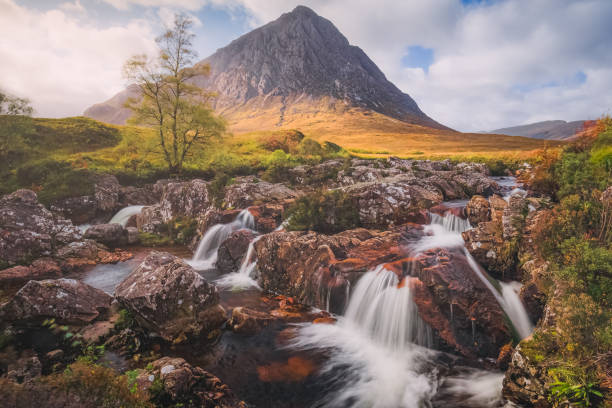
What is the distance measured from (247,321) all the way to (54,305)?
5.83 meters

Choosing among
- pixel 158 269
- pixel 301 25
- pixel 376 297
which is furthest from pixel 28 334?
pixel 301 25

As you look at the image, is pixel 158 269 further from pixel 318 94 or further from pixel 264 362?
pixel 318 94

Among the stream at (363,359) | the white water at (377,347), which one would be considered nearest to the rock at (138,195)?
the stream at (363,359)

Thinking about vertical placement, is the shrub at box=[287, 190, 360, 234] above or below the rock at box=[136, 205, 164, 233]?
above

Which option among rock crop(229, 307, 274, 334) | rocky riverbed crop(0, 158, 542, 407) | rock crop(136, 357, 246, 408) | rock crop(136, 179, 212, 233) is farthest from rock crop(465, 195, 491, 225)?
rock crop(136, 179, 212, 233)

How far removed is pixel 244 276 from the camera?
41.0 ft

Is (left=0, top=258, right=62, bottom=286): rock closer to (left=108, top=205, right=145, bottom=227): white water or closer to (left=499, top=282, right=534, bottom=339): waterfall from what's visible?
(left=108, top=205, right=145, bottom=227): white water

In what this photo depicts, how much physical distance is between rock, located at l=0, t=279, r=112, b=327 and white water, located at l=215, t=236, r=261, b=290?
445 cm

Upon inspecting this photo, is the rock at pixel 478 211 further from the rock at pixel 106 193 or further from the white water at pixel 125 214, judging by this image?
the rock at pixel 106 193

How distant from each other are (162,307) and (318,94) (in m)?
159

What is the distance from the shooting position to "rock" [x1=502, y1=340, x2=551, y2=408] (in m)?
4.95

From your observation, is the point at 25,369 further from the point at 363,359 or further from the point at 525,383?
the point at 525,383

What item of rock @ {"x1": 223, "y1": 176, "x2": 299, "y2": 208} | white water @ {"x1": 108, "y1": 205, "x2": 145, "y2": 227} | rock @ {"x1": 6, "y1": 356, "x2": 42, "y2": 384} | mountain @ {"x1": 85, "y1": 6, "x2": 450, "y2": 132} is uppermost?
mountain @ {"x1": 85, "y1": 6, "x2": 450, "y2": 132}

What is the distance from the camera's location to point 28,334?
23.8 feet
